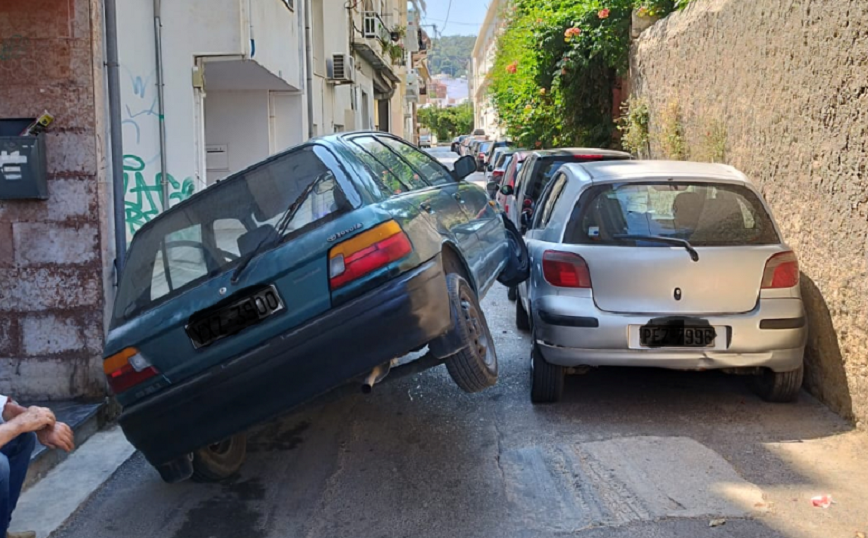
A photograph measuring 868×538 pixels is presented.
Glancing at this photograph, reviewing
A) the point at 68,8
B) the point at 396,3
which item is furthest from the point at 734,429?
the point at 396,3

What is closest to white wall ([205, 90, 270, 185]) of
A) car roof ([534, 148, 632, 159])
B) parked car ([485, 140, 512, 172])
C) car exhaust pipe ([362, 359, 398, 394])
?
car roof ([534, 148, 632, 159])

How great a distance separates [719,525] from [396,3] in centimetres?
3275

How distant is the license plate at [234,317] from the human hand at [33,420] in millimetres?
715

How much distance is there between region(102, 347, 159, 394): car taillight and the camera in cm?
418

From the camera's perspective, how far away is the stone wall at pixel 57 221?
584 centimetres

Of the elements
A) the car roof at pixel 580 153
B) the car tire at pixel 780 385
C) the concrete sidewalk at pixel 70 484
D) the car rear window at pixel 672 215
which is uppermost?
the car roof at pixel 580 153

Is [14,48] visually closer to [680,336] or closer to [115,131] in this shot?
[115,131]

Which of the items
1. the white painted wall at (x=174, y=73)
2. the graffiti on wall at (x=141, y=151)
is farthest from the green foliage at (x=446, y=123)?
the graffiti on wall at (x=141, y=151)

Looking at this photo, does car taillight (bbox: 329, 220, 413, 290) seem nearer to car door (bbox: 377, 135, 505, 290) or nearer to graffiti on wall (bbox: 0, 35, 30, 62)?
car door (bbox: 377, 135, 505, 290)

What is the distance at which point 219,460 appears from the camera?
469 cm

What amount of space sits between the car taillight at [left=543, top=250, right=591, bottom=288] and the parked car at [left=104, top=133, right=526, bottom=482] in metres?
1.02

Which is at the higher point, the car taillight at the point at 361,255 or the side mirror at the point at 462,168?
the side mirror at the point at 462,168

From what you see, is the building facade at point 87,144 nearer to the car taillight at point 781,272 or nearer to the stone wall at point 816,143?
the car taillight at point 781,272

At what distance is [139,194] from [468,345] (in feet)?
13.0
